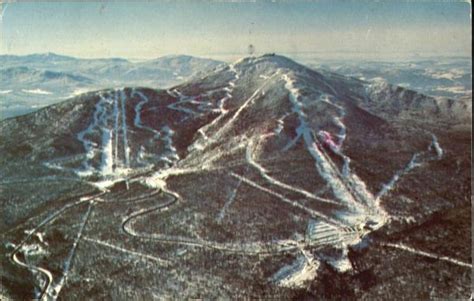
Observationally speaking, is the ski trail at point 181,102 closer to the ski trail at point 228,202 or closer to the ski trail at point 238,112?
the ski trail at point 238,112

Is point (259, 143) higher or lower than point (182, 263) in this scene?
higher

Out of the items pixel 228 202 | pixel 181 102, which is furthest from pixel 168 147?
pixel 228 202

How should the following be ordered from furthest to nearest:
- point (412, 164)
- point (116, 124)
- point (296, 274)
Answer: point (116, 124)
point (412, 164)
point (296, 274)

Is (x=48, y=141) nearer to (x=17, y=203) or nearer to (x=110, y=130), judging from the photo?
(x=110, y=130)

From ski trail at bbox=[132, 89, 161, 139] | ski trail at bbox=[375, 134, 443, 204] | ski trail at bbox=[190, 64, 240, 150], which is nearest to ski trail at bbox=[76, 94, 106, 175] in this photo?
ski trail at bbox=[132, 89, 161, 139]

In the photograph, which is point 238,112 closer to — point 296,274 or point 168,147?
point 168,147

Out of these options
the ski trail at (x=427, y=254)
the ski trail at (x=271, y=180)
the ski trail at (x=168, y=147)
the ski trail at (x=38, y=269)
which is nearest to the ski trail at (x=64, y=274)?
the ski trail at (x=38, y=269)

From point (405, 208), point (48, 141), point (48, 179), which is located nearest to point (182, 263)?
point (405, 208)

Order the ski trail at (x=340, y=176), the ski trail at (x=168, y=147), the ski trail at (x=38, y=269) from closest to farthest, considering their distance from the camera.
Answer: the ski trail at (x=38, y=269), the ski trail at (x=340, y=176), the ski trail at (x=168, y=147)
